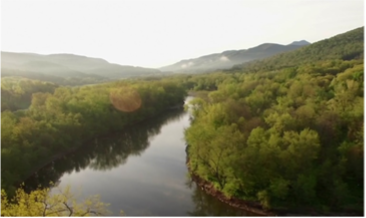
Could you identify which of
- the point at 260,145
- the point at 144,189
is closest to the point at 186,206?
the point at 144,189

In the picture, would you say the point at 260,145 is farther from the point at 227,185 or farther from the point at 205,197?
the point at 205,197

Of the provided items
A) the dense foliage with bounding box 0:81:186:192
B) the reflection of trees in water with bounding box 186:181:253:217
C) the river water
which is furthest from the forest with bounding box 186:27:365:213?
the dense foliage with bounding box 0:81:186:192

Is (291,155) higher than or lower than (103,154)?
higher

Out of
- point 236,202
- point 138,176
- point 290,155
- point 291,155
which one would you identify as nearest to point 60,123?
point 138,176

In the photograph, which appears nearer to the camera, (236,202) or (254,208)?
(254,208)

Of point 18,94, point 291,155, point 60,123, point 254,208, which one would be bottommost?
point 254,208

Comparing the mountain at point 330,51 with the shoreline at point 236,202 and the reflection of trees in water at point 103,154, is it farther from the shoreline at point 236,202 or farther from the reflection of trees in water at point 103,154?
the shoreline at point 236,202

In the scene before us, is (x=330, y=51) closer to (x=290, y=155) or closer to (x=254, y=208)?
(x=290, y=155)
